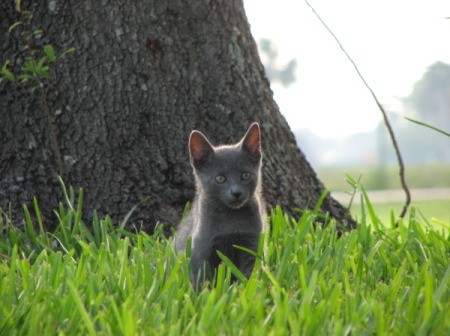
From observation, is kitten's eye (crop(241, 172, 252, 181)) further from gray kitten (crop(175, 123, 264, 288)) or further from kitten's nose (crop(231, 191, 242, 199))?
kitten's nose (crop(231, 191, 242, 199))

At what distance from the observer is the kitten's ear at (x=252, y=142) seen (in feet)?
13.5

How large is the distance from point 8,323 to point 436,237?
2.91 meters

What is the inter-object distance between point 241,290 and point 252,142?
0.98 metres

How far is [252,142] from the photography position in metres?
4.16

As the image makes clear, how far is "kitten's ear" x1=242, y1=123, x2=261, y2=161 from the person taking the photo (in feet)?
13.5

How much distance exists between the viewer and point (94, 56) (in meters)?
5.21

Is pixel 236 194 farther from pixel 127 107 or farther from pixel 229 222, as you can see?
pixel 127 107

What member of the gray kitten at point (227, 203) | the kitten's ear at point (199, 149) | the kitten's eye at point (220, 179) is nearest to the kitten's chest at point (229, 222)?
the gray kitten at point (227, 203)

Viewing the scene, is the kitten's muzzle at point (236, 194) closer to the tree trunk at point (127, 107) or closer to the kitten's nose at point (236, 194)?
the kitten's nose at point (236, 194)

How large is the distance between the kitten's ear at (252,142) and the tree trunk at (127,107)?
1065 mm

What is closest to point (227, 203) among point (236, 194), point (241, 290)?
point (236, 194)

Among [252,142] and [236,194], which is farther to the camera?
[252,142]

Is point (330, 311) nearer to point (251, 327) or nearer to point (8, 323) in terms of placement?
point (251, 327)

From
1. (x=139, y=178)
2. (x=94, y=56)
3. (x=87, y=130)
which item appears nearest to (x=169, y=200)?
(x=139, y=178)
